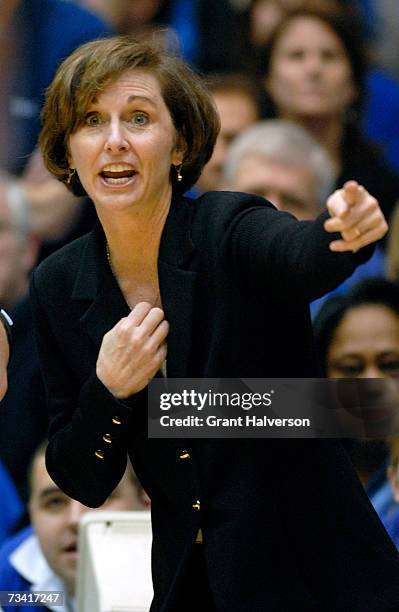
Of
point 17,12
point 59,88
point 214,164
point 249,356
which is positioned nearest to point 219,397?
point 249,356

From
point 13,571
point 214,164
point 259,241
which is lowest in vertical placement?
point 13,571

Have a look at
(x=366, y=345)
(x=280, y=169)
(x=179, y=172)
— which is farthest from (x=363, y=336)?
(x=179, y=172)

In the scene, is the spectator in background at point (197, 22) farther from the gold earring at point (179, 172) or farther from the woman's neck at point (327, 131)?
the gold earring at point (179, 172)

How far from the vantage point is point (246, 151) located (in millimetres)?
4031

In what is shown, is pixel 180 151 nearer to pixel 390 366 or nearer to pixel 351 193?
pixel 351 193

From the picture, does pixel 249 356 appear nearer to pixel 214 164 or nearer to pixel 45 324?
pixel 45 324

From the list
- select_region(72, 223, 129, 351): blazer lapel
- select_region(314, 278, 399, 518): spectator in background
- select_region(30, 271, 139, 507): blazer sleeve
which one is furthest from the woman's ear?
select_region(314, 278, 399, 518): spectator in background

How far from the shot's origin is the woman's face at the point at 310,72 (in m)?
4.20

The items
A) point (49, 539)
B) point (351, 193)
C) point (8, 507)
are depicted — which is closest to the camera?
point (351, 193)

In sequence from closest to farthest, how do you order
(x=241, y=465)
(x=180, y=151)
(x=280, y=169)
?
(x=241, y=465) < (x=180, y=151) < (x=280, y=169)

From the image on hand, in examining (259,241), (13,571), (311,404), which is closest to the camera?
(259,241)

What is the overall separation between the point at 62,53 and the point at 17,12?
213 millimetres

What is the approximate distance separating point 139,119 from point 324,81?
Answer: 234 cm

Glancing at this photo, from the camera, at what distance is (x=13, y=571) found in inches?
138
